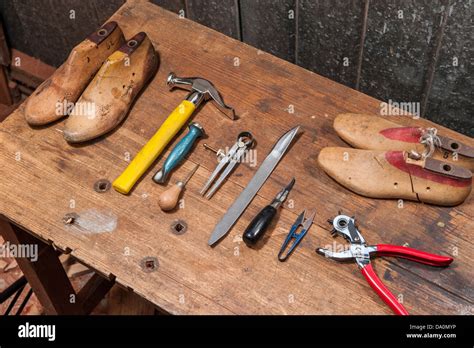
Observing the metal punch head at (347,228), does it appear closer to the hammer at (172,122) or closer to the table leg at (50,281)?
the hammer at (172,122)

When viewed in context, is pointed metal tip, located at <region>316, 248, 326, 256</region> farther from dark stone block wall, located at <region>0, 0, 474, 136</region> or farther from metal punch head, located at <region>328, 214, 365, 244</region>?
dark stone block wall, located at <region>0, 0, 474, 136</region>

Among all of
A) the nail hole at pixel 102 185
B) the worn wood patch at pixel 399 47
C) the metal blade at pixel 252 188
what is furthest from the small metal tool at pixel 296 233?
the worn wood patch at pixel 399 47

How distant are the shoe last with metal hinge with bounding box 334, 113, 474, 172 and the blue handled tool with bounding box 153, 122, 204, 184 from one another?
11.7 inches

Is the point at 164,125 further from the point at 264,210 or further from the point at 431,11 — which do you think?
the point at 431,11

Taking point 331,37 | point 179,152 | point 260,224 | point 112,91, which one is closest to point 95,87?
point 112,91

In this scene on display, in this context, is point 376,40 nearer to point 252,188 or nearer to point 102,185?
point 252,188

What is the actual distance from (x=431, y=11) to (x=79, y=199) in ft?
2.80

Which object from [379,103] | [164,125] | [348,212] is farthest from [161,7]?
[348,212]

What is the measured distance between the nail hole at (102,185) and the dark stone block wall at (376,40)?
25.4 inches

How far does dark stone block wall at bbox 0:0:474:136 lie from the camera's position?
63.0 inches

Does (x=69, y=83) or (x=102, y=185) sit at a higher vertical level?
(x=69, y=83)

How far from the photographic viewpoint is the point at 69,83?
158cm

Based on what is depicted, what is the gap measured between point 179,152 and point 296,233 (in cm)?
30

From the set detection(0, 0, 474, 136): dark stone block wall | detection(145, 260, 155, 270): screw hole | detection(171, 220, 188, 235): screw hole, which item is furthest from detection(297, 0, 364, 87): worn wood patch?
detection(145, 260, 155, 270): screw hole
